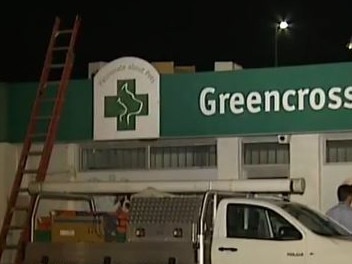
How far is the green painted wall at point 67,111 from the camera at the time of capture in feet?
73.7

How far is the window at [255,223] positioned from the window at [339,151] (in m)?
4.28

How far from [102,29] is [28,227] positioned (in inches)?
572

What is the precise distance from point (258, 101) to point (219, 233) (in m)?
5.01

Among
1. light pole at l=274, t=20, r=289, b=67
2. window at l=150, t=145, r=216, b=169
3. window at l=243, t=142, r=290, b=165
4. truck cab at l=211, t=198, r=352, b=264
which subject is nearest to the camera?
truck cab at l=211, t=198, r=352, b=264

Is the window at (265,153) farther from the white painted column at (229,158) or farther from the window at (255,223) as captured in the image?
the window at (255,223)

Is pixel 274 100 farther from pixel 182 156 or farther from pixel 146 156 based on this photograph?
pixel 146 156

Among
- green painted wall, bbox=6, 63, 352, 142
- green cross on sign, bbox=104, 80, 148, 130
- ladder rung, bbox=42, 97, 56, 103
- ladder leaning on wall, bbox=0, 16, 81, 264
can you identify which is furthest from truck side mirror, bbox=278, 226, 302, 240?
ladder rung, bbox=42, 97, 56, 103

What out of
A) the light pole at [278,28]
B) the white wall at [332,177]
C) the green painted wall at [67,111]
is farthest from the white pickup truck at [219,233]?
the light pole at [278,28]

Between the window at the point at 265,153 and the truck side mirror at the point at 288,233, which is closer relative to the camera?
the truck side mirror at the point at 288,233

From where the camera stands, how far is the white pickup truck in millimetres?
16312

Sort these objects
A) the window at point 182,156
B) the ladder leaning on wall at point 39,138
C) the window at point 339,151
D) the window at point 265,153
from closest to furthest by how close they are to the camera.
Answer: the ladder leaning on wall at point 39,138, the window at point 339,151, the window at point 265,153, the window at point 182,156

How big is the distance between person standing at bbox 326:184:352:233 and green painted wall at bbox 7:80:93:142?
6.08m

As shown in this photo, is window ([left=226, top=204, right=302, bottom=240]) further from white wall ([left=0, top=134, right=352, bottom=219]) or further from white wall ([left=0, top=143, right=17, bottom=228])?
white wall ([left=0, top=143, right=17, bottom=228])

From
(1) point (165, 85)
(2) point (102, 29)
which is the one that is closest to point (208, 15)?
(2) point (102, 29)
